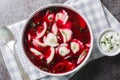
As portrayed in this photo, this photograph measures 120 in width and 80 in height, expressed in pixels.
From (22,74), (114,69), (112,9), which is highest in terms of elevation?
(112,9)

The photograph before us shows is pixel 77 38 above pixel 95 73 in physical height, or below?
above

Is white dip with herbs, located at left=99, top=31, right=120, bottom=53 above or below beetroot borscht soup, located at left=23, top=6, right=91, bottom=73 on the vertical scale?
below

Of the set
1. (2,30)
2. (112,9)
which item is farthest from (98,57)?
(2,30)

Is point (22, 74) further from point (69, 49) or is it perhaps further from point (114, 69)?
point (114, 69)

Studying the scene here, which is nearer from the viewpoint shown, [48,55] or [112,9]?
[48,55]

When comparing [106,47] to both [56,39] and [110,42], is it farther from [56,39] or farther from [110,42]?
[56,39]
